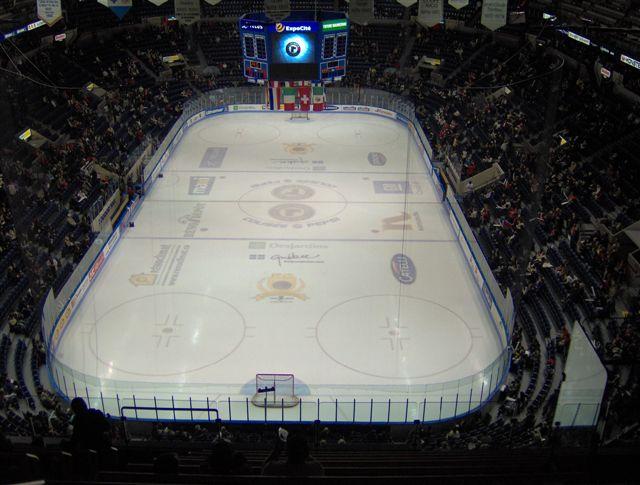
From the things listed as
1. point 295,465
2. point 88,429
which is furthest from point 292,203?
point 295,465

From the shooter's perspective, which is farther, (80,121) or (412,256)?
(80,121)

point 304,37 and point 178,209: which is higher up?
point 304,37

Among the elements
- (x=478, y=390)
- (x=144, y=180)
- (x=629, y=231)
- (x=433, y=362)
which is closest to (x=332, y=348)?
(x=433, y=362)

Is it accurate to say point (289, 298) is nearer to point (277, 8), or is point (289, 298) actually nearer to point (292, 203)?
point (292, 203)

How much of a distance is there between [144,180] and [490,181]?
525 inches

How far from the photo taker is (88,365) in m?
15.9

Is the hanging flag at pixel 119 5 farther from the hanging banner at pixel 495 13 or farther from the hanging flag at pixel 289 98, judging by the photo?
the hanging flag at pixel 289 98

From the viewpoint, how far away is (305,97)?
36938 mm

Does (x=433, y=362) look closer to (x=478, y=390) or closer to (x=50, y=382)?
(x=478, y=390)

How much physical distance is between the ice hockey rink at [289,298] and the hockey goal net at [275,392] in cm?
22

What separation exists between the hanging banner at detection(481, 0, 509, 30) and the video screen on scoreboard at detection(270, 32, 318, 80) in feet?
39.3

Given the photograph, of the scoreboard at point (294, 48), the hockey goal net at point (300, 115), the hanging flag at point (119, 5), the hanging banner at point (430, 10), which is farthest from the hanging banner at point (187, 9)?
the hockey goal net at point (300, 115)

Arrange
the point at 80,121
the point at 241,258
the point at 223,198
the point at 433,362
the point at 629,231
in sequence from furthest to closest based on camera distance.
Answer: the point at 80,121 < the point at 223,198 < the point at 241,258 < the point at 629,231 < the point at 433,362

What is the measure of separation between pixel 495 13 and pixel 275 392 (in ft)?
40.8
